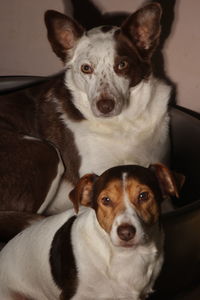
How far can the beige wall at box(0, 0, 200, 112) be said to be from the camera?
3035 mm

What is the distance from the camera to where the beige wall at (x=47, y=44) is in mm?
3035

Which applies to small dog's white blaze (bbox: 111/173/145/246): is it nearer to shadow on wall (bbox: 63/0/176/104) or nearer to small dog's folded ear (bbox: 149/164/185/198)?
small dog's folded ear (bbox: 149/164/185/198)

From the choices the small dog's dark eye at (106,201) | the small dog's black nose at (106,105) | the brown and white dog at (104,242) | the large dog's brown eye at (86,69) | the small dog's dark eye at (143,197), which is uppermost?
the large dog's brown eye at (86,69)

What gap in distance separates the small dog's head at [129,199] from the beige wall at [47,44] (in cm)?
124

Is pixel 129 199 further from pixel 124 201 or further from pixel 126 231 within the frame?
pixel 126 231

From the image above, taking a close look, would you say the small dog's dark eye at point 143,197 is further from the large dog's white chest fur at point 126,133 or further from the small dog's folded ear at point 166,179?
the large dog's white chest fur at point 126,133

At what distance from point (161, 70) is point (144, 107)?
19.1 inches

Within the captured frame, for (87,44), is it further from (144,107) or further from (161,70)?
(161,70)

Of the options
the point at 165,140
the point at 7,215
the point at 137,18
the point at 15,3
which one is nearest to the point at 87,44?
the point at 137,18

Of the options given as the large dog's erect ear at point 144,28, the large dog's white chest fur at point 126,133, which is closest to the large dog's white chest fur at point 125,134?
the large dog's white chest fur at point 126,133

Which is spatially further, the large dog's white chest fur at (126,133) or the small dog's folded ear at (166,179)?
the large dog's white chest fur at (126,133)

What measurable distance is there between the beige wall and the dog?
324 millimetres

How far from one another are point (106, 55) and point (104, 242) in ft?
3.06

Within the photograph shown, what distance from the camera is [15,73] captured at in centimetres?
381
